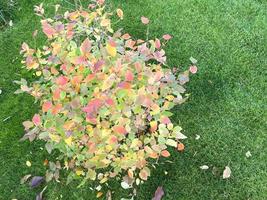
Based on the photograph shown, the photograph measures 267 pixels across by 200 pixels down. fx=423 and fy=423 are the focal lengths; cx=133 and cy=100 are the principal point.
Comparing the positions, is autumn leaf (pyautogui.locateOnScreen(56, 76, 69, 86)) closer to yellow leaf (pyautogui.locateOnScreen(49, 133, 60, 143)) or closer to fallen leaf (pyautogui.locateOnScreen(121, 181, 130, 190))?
yellow leaf (pyautogui.locateOnScreen(49, 133, 60, 143))

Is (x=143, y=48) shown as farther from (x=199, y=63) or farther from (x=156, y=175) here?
(x=156, y=175)

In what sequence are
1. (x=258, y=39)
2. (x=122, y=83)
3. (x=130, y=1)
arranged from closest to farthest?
1. (x=122, y=83)
2. (x=258, y=39)
3. (x=130, y=1)

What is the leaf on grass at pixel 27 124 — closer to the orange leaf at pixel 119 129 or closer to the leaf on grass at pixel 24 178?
the leaf on grass at pixel 24 178

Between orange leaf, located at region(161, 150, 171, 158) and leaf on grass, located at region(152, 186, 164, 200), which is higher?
orange leaf, located at region(161, 150, 171, 158)

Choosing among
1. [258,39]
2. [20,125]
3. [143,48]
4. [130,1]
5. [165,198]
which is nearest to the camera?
[165,198]

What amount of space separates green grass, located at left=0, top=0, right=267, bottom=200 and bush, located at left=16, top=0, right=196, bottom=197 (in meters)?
0.16

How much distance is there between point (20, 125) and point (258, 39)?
6.25ft

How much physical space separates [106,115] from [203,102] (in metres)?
0.77

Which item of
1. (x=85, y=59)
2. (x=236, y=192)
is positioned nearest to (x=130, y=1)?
(x=85, y=59)

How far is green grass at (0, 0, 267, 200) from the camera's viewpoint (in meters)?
2.63

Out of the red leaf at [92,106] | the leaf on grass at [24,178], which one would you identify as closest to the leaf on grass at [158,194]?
the red leaf at [92,106]

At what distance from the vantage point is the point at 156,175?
266 centimetres

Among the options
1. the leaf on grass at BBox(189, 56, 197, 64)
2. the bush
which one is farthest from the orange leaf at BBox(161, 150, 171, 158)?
the leaf on grass at BBox(189, 56, 197, 64)

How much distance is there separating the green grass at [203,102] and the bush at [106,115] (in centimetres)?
16
